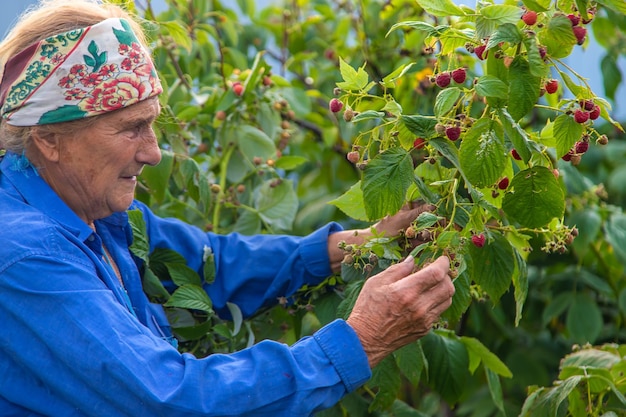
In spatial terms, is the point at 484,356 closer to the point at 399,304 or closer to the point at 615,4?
the point at 399,304

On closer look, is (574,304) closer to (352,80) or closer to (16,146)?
(352,80)

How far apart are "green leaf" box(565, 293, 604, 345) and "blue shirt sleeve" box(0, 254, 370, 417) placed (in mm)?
1289

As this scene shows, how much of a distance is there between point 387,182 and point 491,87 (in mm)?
238

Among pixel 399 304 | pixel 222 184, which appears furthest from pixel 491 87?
pixel 222 184

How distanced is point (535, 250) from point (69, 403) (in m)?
1.26

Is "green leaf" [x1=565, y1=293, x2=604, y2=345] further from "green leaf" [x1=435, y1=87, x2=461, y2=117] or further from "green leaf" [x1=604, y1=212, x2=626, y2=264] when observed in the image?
"green leaf" [x1=435, y1=87, x2=461, y2=117]

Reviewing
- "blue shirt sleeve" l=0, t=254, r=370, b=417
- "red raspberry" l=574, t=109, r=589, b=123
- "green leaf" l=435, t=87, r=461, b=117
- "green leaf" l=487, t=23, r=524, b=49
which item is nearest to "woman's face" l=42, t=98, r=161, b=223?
"blue shirt sleeve" l=0, t=254, r=370, b=417

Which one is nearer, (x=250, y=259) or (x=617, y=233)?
(x=250, y=259)

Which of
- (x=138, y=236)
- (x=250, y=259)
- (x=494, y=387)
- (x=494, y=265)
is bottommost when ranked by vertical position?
(x=494, y=387)

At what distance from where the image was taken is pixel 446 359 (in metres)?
2.14

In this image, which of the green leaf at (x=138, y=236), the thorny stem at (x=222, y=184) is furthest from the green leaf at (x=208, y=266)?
the thorny stem at (x=222, y=184)

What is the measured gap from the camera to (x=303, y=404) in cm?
154

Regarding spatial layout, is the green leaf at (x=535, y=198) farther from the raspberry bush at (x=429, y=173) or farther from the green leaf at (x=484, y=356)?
the green leaf at (x=484, y=356)

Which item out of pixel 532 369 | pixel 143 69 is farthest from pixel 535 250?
pixel 143 69
